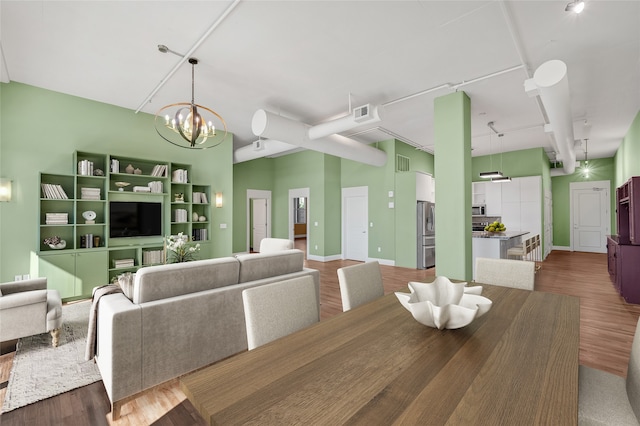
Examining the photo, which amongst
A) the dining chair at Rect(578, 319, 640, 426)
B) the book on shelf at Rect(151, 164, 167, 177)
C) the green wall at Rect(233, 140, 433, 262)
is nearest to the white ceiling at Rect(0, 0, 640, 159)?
the book on shelf at Rect(151, 164, 167, 177)

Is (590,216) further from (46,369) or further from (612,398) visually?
(46,369)

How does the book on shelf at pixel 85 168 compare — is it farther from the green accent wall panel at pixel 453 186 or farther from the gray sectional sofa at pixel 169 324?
the green accent wall panel at pixel 453 186

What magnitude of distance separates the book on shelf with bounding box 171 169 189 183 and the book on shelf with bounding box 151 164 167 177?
0.59 ft

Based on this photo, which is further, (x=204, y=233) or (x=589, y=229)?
(x=589, y=229)

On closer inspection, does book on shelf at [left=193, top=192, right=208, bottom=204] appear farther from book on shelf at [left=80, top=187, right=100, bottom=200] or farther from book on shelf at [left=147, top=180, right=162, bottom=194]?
book on shelf at [left=80, top=187, right=100, bottom=200]

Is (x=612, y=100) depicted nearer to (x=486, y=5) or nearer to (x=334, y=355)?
(x=486, y=5)

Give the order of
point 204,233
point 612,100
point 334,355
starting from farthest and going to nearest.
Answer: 1. point 204,233
2. point 612,100
3. point 334,355

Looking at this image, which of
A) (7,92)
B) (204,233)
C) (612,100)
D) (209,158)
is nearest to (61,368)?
(204,233)

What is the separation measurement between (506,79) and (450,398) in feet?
14.7

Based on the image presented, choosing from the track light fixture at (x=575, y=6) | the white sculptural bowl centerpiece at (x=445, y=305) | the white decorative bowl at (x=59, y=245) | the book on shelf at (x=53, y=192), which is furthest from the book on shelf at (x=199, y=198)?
the track light fixture at (x=575, y=6)

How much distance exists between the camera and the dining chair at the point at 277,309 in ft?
4.53

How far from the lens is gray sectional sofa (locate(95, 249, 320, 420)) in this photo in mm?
1932

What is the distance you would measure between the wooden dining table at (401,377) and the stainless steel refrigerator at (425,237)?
18.5 ft

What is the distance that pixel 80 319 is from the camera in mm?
3570
